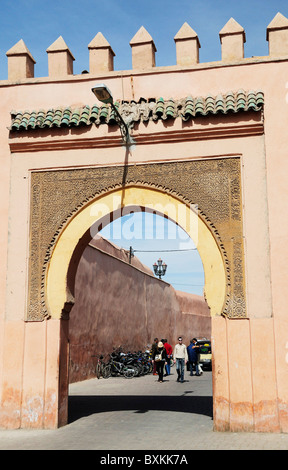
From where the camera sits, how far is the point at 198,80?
8305mm

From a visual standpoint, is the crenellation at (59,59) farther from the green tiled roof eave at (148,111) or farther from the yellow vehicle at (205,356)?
the yellow vehicle at (205,356)

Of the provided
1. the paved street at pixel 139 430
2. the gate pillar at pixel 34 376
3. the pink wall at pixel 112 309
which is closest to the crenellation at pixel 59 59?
the gate pillar at pixel 34 376

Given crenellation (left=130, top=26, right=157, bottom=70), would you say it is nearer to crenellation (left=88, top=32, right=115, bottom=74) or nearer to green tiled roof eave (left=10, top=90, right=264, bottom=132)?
crenellation (left=88, top=32, right=115, bottom=74)

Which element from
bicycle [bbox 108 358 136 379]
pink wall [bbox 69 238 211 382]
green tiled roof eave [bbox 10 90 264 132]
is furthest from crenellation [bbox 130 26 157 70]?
bicycle [bbox 108 358 136 379]

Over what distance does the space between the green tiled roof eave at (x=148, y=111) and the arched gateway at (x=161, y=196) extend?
21mm

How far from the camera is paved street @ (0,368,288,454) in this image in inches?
259

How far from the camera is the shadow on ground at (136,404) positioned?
9.50 meters

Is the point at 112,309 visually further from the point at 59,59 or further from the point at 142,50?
the point at 142,50

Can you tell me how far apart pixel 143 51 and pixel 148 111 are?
107cm

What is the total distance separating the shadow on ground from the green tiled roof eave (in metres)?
4.65

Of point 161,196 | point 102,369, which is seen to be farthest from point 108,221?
point 102,369

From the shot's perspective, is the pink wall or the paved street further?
the pink wall

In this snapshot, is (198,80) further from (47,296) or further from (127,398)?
(127,398)

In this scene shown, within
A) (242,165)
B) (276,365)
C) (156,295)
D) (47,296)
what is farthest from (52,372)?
(156,295)
